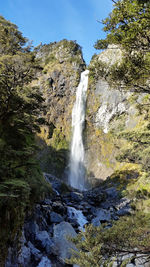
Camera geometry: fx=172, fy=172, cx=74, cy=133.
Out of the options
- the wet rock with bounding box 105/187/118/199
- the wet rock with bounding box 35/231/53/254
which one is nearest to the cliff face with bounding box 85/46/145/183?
the wet rock with bounding box 105/187/118/199

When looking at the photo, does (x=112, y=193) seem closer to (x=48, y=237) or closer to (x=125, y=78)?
(x=48, y=237)

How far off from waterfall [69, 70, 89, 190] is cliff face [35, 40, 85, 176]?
1581 millimetres

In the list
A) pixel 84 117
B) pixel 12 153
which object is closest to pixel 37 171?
pixel 12 153

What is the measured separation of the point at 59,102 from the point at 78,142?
1350 centimetres

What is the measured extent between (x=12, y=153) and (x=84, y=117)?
3532cm

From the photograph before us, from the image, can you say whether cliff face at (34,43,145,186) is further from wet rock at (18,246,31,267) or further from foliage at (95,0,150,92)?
wet rock at (18,246,31,267)

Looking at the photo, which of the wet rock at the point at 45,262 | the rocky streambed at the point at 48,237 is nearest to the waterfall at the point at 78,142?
the rocky streambed at the point at 48,237

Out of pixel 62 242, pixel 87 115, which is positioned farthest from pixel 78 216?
pixel 87 115

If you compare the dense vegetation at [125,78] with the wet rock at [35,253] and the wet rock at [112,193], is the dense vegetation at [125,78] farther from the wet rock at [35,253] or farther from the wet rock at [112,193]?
the wet rock at [112,193]

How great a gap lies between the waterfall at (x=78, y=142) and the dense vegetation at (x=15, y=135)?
1077 inches

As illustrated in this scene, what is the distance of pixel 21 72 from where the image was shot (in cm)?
853

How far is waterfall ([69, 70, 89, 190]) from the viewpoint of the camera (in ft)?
118

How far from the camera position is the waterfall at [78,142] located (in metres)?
36.1

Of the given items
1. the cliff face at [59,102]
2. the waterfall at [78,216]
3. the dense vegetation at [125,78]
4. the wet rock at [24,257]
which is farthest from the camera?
the cliff face at [59,102]
